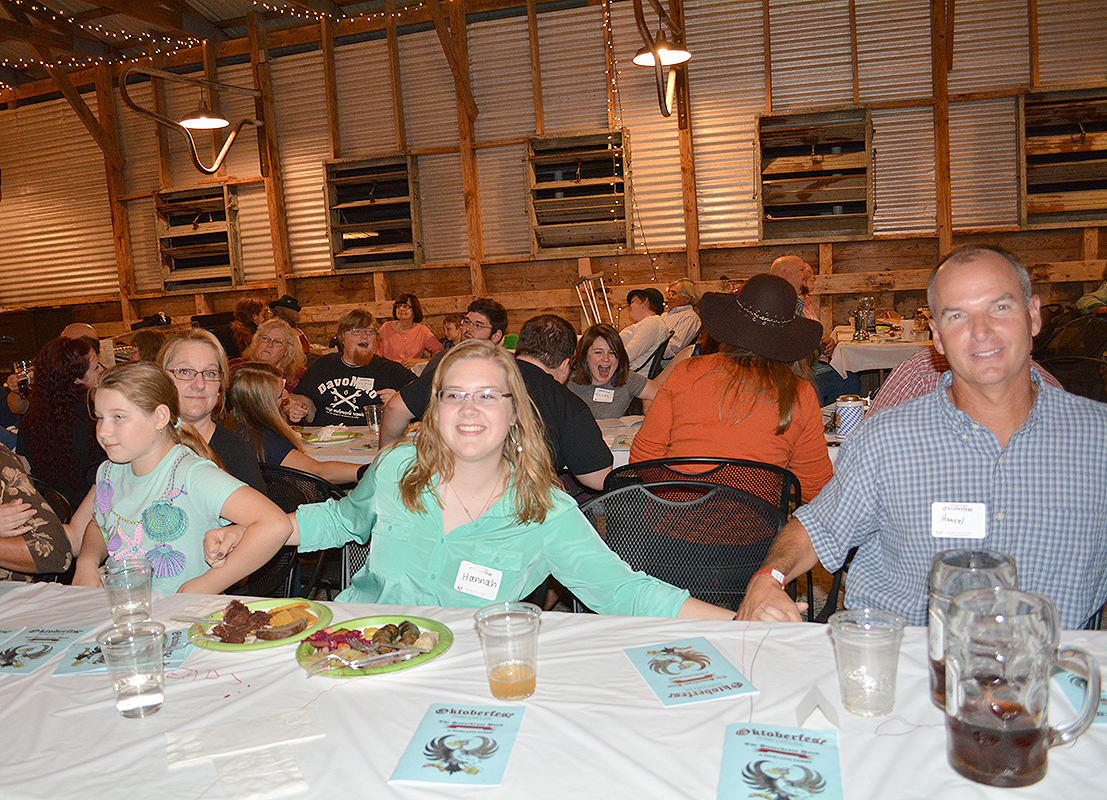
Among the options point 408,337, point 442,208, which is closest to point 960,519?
point 408,337

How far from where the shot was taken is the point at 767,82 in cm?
929

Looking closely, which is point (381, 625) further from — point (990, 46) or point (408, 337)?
point (990, 46)

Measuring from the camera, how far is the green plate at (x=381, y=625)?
156 cm

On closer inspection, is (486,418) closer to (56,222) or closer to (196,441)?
(196,441)

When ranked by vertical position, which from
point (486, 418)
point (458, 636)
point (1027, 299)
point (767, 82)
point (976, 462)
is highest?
Result: point (767, 82)

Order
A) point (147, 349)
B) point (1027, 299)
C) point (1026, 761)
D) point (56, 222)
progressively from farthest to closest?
point (56, 222) → point (147, 349) → point (1027, 299) → point (1026, 761)

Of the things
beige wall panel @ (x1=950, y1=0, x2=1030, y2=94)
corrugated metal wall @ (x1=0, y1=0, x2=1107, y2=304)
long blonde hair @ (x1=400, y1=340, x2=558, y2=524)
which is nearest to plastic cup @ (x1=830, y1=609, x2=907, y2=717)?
long blonde hair @ (x1=400, y1=340, x2=558, y2=524)

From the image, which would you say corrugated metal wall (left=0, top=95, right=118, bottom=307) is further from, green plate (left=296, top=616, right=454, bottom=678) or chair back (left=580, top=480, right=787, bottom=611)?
green plate (left=296, top=616, right=454, bottom=678)

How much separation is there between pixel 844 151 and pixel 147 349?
7801 millimetres

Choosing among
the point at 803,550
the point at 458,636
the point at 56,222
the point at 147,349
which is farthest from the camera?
the point at 56,222

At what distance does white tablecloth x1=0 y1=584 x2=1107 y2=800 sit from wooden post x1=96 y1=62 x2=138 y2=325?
11696 mm

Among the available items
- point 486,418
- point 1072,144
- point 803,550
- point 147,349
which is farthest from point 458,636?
point 1072,144

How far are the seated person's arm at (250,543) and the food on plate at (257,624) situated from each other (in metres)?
0.38

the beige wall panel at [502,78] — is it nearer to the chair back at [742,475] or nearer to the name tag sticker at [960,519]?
the chair back at [742,475]
